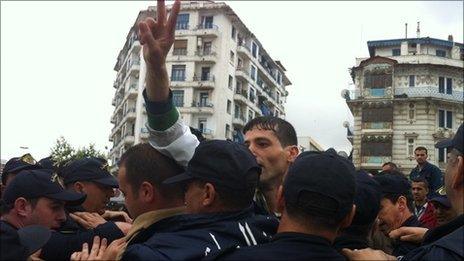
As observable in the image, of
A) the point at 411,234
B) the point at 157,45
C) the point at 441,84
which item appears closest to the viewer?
the point at 157,45

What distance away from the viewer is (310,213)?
6.93 ft

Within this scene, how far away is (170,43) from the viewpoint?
2807 millimetres

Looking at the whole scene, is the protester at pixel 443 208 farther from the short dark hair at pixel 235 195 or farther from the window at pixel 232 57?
the window at pixel 232 57

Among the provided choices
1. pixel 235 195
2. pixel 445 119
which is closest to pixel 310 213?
pixel 235 195

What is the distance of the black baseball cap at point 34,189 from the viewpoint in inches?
135

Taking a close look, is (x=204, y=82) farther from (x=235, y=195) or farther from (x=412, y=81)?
(x=235, y=195)

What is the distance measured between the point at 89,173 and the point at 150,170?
4.75 ft

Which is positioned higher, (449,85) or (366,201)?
(449,85)

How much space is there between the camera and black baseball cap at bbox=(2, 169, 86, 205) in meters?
3.43

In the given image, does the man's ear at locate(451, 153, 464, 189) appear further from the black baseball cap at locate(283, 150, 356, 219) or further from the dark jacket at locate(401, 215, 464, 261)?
the black baseball cap at locate(283, 150, 356, 219)

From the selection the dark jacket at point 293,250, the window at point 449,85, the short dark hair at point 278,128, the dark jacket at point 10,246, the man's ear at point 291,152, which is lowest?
the dark jacket at point 10,246

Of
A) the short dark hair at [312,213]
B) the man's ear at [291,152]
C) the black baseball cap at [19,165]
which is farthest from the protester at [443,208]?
the black baseball cap at [19,165]

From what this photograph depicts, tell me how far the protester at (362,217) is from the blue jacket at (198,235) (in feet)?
1.24

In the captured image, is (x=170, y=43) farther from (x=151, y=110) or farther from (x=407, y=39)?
(x=407, y=39)
